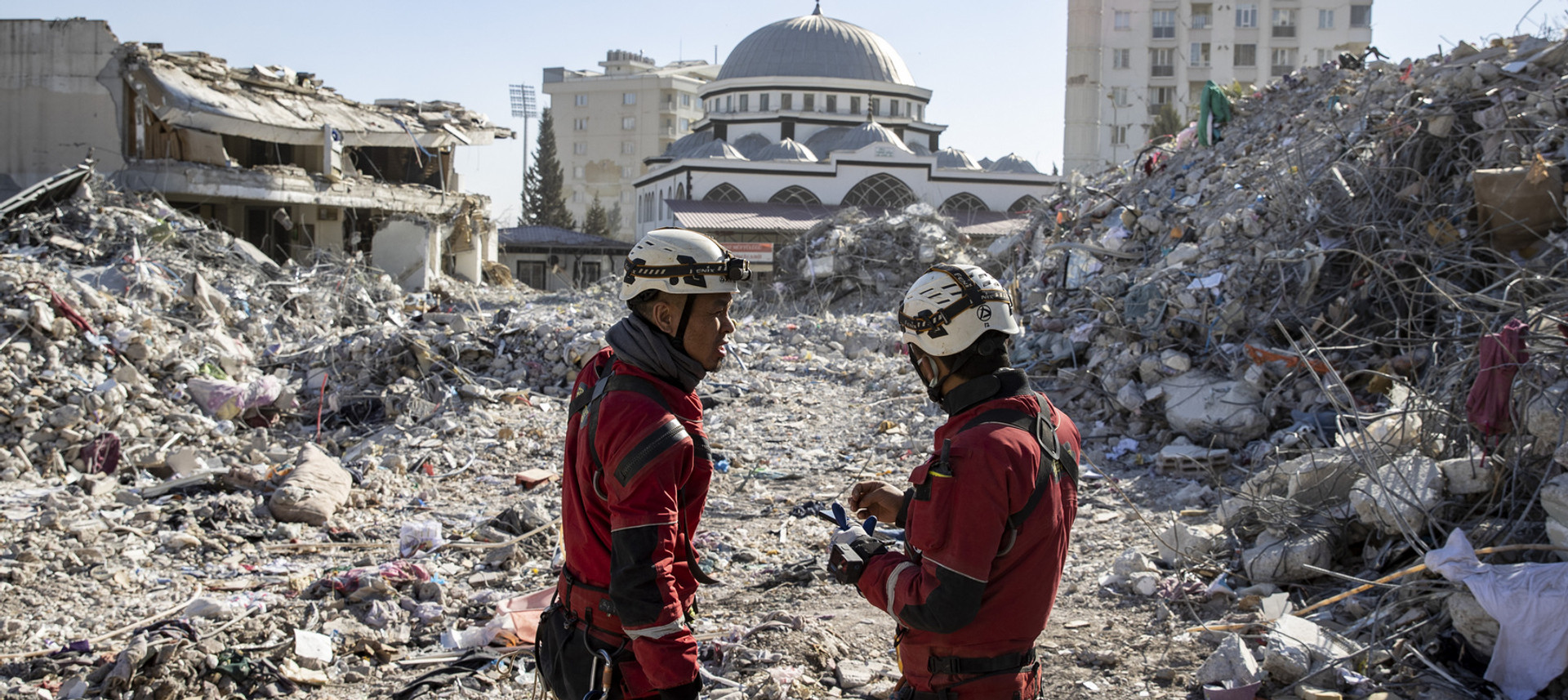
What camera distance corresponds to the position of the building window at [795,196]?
33.9 metres

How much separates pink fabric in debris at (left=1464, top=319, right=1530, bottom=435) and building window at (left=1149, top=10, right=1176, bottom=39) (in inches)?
1767

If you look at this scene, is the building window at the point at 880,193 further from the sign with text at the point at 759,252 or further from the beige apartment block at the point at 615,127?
the beige apartment block at the point at 615,127

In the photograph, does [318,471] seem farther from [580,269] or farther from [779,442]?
[580,269]

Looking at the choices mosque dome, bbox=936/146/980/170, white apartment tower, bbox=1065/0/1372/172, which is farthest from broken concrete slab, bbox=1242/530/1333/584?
white apartment tower, bbox=1065/0/1372/172

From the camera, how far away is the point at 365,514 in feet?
22.2

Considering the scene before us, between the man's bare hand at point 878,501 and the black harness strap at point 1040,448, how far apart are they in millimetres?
379

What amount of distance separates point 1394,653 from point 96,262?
15.6m

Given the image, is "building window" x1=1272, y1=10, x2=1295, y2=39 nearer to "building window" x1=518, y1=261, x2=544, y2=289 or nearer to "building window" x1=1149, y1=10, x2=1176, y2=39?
"building window" x1=1149, y1=10, x2=1176, y2=39

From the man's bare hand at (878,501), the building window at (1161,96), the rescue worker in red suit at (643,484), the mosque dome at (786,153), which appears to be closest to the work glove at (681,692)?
the rescue worker in red suit at (643,484)

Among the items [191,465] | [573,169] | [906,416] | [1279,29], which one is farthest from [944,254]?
[573,169]

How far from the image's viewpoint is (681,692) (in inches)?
82.0

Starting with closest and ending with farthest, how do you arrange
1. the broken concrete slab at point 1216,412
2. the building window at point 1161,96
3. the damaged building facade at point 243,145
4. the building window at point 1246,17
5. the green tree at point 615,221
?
the broken concrete slab at point 1216,412
the damaged building facade at point 243,145
the building window at point 1246,17
the building window at point 1161,96
the green tree at point 615,221

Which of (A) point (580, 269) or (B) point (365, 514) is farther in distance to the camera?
(A) point (580, 269)

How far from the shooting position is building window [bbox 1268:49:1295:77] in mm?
45031
